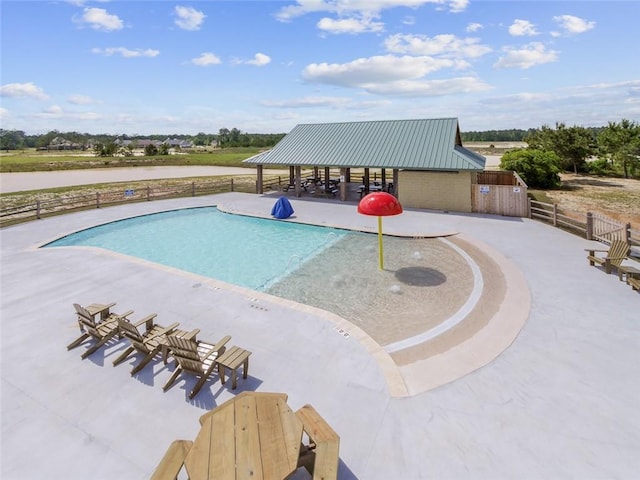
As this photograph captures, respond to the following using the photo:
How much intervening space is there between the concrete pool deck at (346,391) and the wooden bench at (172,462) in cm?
91

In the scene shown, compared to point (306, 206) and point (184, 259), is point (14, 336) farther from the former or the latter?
point (306, 206)

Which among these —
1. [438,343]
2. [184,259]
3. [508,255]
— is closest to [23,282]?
[184,259]

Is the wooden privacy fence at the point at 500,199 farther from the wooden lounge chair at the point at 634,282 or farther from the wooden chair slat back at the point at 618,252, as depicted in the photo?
the wooden lounge chair at the point at 634,282

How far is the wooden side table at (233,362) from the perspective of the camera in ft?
19.5

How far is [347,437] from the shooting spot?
198 inches

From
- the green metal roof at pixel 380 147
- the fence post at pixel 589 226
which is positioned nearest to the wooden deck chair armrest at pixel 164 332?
the fence post at pixel 589 226

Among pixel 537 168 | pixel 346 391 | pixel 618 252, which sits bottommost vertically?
pixel 346 391

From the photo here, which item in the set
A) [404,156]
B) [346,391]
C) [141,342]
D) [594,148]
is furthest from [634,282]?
[594,148]

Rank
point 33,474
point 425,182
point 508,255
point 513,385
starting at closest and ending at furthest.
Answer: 1. point 33,474
2. point 513,385
3. point 508,255
4. point 425,182

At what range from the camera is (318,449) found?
13.5 feet

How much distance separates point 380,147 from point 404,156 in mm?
2134

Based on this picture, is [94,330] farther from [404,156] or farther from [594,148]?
[594,148]

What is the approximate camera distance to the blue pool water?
500 inches

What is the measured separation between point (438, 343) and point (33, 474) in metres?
7.16
